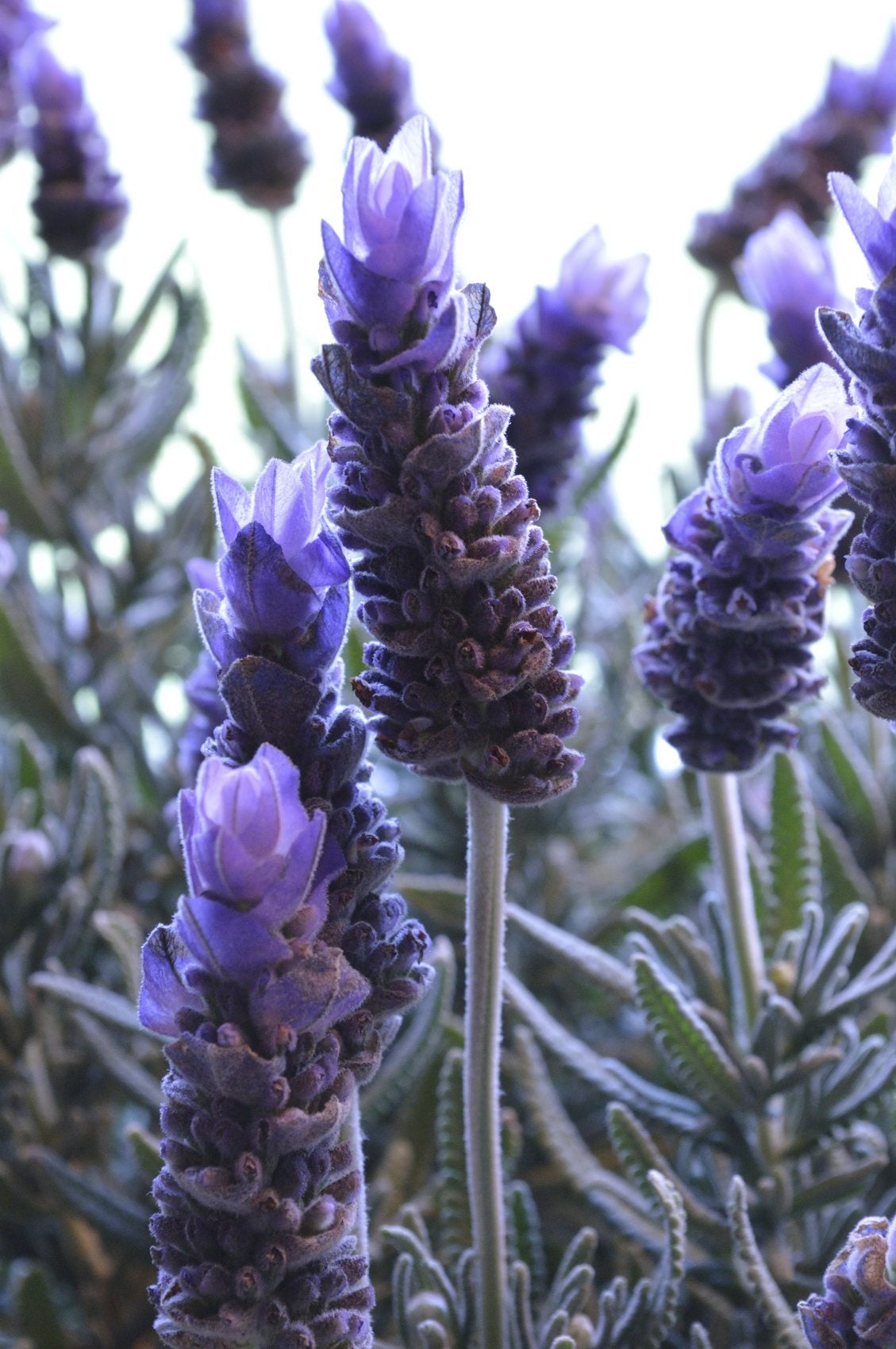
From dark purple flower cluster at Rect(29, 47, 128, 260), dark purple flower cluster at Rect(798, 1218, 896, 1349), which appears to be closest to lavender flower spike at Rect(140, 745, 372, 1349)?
dark purple flower cluster at Rect(798, 1218, 896, 1349)

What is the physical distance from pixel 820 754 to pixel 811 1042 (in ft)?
1.14

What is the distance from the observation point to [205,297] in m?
1.37

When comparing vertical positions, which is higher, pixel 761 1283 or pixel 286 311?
pixel 286 311

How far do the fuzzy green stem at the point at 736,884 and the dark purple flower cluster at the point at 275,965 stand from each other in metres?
0.25

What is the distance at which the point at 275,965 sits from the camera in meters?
0.50

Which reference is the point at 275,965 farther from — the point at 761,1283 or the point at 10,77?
the point at 10,77

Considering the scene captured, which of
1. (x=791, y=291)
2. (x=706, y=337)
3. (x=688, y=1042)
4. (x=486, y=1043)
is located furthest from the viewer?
(x=706, y=337)

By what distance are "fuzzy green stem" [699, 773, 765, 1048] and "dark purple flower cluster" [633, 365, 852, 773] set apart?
5 cm

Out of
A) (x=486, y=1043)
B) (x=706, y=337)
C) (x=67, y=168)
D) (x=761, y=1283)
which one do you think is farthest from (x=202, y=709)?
(x=706, y=337)

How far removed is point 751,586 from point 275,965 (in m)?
0.27

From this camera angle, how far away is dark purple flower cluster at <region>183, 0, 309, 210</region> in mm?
1487

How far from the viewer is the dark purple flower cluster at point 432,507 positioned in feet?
1.76

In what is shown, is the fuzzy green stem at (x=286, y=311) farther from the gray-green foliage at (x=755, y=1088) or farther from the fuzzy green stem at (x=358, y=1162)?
the fuzzy green stem at (x=358, y=1162)

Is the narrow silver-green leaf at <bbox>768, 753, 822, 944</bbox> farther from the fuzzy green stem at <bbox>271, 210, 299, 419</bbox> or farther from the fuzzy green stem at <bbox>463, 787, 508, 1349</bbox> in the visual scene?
the fuzzy green stem at <bbox>271, 210, 299, 419</bbox>
